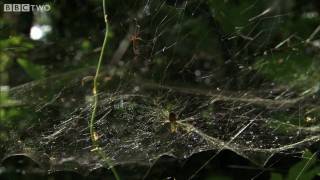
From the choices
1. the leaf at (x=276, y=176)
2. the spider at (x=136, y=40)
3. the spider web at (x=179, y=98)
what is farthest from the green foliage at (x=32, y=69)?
the leaf at (x=276, y=176)

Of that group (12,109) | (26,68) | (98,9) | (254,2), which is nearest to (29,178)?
(12,109)

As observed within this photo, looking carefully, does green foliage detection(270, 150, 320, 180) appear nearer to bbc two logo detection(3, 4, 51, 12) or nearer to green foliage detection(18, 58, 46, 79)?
green foliage detection(18, 58, 46, 79)

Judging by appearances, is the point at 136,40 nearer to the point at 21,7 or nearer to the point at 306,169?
the point at 21,7

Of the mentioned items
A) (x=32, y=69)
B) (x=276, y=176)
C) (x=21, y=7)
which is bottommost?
(x=276, y=176)

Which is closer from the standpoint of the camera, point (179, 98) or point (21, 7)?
point (179, 98)

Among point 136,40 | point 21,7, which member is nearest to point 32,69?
point 21,7

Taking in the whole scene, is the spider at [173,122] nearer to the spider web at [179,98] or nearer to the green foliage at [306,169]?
the spider web at [179,98]

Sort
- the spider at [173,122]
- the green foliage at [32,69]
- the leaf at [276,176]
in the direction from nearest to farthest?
1. the spider at [173,122]
2. the leaf at [276,176]
3. the green foliage at [32,69]

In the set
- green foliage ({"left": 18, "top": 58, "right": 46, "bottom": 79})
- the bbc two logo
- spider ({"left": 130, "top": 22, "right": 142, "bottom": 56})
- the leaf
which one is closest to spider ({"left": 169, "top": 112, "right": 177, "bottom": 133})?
spider ({"left": 130, "top": 22, "right": 142, "bottom": 56})
